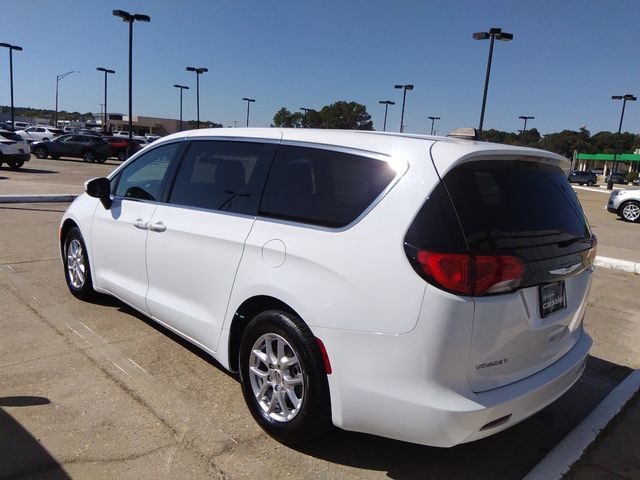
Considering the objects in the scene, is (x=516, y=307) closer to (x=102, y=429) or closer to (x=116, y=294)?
(x=102, y=429)

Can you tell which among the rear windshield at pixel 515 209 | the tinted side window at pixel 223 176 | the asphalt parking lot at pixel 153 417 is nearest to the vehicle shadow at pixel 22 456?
the asphalt parking lot at pixel 153 417

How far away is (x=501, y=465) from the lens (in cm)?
294

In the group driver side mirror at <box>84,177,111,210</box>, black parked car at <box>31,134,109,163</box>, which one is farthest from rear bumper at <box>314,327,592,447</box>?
black parked car at <box>31,134,109,163</box>

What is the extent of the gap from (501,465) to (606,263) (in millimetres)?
6714

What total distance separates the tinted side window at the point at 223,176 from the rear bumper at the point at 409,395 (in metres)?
1.13

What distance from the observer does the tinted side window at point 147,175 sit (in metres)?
4.05

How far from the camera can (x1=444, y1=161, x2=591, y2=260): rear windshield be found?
2447 millimetres

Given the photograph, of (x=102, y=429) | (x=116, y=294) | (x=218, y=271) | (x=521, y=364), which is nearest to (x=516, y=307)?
(x=521, y=364)

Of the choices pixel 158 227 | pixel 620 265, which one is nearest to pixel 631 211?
pixel 620 265

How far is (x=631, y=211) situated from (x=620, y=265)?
10740 mm

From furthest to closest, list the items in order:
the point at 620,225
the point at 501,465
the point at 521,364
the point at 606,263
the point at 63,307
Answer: the point at 620,225 → the point at 606,263 → the point at 63,307 → the point at 501,465 → the point at 521,364

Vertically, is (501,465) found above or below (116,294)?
below

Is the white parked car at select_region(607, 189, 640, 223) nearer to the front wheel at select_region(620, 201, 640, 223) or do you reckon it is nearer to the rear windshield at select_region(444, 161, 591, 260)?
the front wheel at select_region(620, 201, 640, 223)

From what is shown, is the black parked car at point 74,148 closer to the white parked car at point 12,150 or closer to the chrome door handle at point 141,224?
the white parked car at point 12,150
